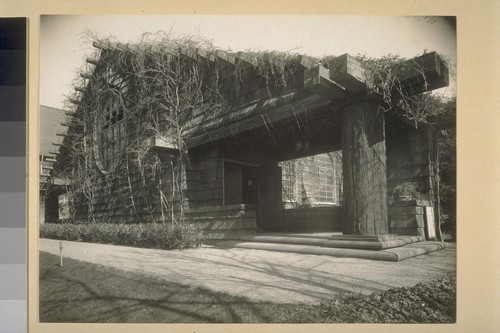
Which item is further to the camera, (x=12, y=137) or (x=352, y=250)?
(x=12, y=137)

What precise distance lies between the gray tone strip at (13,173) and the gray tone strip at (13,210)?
61mm

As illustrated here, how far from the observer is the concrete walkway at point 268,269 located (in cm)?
350

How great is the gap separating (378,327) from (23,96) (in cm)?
419

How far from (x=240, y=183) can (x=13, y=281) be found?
8.30 ft

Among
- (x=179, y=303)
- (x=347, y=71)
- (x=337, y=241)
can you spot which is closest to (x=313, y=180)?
(x=337, y=241)

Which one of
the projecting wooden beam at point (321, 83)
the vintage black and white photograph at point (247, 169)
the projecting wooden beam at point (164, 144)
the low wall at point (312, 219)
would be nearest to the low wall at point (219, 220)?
the vintage black and white photograph at point (247, 169)

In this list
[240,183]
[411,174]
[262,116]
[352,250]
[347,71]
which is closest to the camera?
[347,71]

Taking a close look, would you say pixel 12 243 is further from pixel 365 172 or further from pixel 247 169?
pixel 365 172

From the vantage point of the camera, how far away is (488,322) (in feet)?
12.5

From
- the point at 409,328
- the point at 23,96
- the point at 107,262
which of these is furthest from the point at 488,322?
the point at 23,96

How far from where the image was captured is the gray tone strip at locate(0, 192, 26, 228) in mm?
4020

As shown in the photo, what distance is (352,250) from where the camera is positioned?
3682 millimetres

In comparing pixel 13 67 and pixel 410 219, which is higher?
pixel 13 67

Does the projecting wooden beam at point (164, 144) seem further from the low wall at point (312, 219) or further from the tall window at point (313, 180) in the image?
the low wall at point (312, 219)
